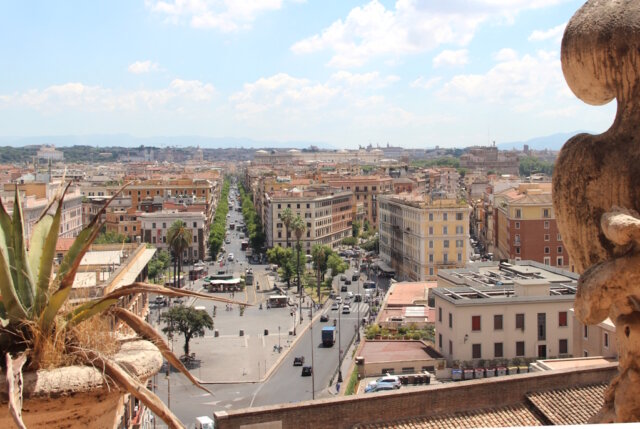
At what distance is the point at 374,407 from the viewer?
516 inches

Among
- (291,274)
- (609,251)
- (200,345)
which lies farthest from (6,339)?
(291,274)

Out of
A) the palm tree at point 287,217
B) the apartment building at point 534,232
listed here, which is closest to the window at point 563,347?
the apartment building at point 534,232

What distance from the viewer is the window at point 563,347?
3662 cm

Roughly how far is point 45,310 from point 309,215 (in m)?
98.6

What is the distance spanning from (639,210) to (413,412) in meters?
8.62

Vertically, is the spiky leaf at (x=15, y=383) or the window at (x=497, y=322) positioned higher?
the spiky leaf at (x=15, y=383)

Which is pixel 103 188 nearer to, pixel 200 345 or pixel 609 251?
pixel 200 345

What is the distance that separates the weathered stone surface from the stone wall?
8.58 meters

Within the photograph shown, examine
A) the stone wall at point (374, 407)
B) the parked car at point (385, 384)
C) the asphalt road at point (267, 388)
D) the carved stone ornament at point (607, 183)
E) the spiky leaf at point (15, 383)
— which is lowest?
the asphalt road at point (267, 388)

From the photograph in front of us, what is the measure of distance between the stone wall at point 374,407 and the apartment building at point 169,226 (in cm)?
7889

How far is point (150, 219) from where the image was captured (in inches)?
3659

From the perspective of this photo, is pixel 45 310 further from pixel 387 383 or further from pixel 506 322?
pixel 506 322

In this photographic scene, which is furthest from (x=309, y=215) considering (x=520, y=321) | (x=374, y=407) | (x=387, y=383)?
(x=374, y=407)

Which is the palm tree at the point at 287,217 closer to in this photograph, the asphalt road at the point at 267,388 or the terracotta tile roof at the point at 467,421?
the asphalt road at the point at 267,388
